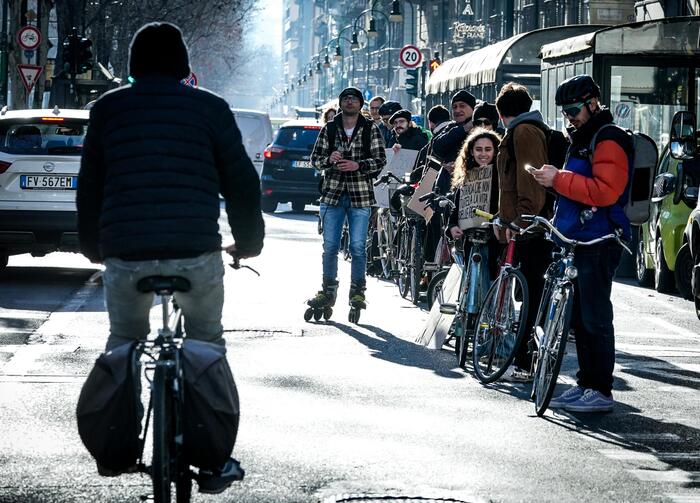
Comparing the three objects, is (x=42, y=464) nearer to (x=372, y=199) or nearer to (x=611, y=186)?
(x=611, y=186)

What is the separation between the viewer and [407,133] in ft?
61.0

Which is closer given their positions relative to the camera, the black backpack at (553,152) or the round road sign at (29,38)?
the black backpack at (553,152)

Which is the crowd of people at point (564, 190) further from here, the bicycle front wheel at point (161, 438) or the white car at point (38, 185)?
the white car at point (38, 185)

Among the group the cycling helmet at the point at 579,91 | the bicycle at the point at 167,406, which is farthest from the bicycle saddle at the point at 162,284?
the cycling helmet at the point at 579,91

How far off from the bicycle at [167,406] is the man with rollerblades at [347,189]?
Result: 7841mm

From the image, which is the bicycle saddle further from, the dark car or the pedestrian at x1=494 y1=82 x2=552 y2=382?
the dark car

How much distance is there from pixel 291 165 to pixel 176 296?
87.9 ft

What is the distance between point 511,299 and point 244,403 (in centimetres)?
186

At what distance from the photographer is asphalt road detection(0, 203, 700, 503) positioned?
6875 millimetres

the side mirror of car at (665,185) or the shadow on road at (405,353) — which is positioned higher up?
the side mirror of car at (665,185)

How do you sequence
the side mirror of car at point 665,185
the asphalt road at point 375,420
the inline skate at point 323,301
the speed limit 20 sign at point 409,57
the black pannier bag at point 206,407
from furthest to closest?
the speed limit 20 sign at point 409,57 → the side mirror of car at point 665,185 → the inline skate at point 323,301 → the asphalt road at point 375,420 → the black pannier bag at point 206,407

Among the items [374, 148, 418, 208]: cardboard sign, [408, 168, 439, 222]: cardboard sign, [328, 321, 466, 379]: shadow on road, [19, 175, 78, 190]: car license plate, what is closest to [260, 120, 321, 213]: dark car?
[374, 148, 418, 208]: cardboard sign

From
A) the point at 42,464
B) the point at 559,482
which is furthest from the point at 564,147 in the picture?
the point at 42,464

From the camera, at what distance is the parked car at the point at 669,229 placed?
16234 mm
